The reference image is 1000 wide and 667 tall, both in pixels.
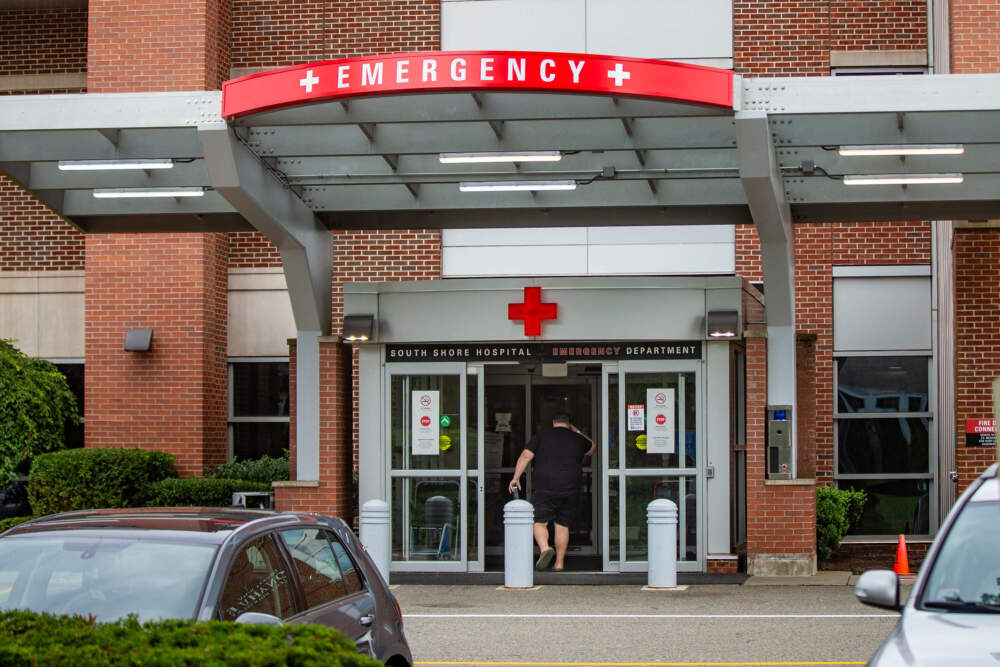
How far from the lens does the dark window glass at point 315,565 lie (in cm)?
661

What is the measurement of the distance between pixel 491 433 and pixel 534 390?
835mm

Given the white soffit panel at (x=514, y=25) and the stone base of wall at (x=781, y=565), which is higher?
the white soffit panel at (x=514, y=25)

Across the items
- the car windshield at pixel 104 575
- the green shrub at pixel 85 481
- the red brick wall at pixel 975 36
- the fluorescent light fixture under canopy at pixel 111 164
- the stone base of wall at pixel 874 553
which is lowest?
the stone base of wall at pixel 874 553

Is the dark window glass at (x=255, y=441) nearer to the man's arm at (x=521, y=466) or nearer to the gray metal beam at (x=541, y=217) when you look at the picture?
the gray metal beam at (x=541, y=217)

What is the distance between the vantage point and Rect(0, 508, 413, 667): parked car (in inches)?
233

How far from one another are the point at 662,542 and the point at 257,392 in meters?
8.34

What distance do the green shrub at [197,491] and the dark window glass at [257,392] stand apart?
7.26ft

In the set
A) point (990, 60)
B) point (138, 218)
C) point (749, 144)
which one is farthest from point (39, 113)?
point (990, 60)

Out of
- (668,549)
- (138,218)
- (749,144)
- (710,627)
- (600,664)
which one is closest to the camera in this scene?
(600,664)

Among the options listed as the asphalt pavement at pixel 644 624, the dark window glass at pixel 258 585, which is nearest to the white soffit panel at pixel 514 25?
the asphalt pavement at pixel 644 624

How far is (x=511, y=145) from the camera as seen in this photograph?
13.2m

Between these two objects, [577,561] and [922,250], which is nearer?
[577,561]

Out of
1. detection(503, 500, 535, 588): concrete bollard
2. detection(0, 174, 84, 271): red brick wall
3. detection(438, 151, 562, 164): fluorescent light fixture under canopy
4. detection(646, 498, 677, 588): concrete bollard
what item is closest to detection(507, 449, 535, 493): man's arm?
detection(503, 500, 535, 588): concrete bollard

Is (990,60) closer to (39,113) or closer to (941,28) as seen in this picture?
(941,28)
